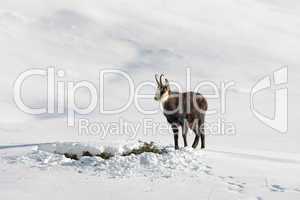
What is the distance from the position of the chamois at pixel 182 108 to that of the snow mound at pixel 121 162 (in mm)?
1713

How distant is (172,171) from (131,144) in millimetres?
2320

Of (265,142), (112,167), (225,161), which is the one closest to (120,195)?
(112,167)

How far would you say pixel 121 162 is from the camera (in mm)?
10500

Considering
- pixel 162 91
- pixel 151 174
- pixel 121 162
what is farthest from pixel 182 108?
pixel 151 174

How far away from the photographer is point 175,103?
1332cm

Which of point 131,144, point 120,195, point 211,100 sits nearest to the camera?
point 120,195

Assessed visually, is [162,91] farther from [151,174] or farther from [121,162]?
[151,174]

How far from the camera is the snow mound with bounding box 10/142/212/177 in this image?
32.8 feet

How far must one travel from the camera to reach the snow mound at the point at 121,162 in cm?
999

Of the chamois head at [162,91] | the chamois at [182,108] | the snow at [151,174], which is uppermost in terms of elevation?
the chamois head at [162,91]

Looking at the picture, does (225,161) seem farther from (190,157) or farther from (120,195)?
(120,195)

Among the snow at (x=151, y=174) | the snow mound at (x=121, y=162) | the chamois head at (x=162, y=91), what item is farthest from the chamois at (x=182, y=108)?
the snow mound at (x=121, y=162)

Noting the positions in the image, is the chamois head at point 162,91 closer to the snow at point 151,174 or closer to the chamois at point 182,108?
the chamois at point 182,108

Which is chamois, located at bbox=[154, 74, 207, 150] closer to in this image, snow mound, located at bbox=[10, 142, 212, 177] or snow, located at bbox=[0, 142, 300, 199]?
snow, located at bbox=[0, 142, 300, 199]
